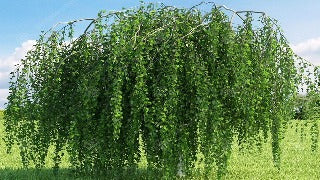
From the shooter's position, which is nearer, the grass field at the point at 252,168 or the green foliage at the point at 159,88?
the green foliage at the point at 159,88

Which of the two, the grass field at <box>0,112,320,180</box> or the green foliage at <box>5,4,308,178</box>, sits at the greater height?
the green foliage at <box>5,4,308,178</box>

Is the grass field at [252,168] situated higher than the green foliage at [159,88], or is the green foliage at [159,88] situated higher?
the green foliage at [159,88]

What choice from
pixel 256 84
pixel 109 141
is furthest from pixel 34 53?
pixel 256 84

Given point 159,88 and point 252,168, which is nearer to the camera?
point 159,88

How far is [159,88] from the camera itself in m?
6.30

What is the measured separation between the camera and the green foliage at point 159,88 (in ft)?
20.7

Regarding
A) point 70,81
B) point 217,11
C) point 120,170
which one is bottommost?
point 120,170

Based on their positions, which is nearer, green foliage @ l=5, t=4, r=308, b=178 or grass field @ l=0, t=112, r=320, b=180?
green foliage @ l=5, t=4, r=308, b=178

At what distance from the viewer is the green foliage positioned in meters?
6.31

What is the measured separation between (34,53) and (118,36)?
1.46m

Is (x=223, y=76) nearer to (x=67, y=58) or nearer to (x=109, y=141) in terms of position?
(x=109, y=141)

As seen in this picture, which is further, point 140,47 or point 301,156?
point 301,156

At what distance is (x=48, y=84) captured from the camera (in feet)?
23.3

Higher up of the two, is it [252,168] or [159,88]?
[159,88]
